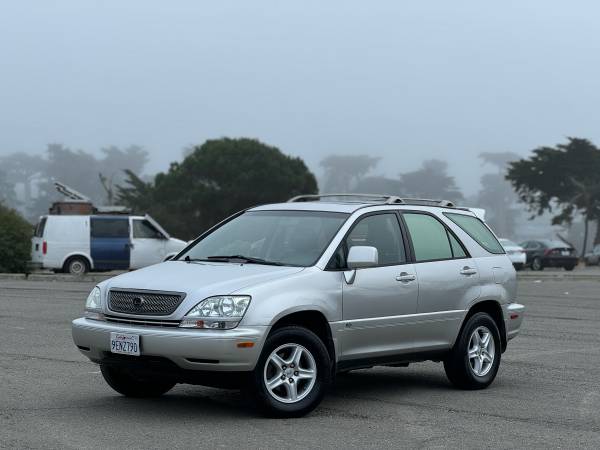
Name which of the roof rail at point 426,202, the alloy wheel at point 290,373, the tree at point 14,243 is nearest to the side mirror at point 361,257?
the alloy wheel at point 290,373

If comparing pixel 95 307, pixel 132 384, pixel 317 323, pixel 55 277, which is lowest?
pixel 55 277

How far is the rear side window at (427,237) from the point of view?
31.8 feet

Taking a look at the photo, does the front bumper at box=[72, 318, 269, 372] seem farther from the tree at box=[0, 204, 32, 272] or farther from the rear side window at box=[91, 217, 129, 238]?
the tree at box=[0, 204, 32, 272]

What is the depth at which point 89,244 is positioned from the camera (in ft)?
105

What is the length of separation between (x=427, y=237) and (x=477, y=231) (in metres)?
0.92

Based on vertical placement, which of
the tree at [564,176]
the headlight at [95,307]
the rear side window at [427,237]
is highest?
the tree at [564,176]

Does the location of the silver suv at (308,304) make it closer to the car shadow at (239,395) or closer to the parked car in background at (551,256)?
the car shadow at (239,395)

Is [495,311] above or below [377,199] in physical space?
below

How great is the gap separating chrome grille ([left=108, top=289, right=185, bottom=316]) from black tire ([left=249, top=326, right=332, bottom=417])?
0.73m

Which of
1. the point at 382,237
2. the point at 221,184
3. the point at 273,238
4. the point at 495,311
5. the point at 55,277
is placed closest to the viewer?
the point at 273,238

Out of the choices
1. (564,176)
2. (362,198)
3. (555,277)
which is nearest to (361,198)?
(362,198)

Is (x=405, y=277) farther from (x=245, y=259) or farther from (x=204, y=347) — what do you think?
(x=204, y=347)

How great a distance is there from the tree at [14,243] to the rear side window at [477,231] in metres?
24.8

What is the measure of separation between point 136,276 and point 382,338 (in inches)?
79.6
